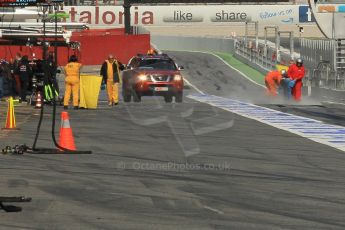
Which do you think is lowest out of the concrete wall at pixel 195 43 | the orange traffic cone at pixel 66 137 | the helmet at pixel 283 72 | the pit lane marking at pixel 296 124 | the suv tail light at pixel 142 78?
the concrete wall at pixel 195 43

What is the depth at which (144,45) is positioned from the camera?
62.0 metres

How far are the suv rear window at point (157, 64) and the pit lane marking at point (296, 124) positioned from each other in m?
2.91

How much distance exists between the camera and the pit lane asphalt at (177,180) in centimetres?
986

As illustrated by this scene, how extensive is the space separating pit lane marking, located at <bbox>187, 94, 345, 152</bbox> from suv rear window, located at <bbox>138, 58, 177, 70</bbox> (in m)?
2.91

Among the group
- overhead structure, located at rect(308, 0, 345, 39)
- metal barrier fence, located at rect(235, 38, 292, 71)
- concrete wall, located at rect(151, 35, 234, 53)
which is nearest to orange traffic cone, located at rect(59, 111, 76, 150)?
metal barrier fence, located at rect(235, 38, 292, 71)

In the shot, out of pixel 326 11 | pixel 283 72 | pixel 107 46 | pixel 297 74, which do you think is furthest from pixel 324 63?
pixel 107 46

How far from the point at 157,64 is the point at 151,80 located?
1323 millimetres

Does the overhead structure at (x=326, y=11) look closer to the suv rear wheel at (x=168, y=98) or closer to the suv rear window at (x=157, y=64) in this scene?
the suv rear window at (x=157, y=64)

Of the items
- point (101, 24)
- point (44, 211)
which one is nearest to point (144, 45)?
point (101, 24)

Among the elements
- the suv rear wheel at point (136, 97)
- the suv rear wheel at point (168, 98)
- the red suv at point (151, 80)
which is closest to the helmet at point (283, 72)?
the red suv at point (151, 80)

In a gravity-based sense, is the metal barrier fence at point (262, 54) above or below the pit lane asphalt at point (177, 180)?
below

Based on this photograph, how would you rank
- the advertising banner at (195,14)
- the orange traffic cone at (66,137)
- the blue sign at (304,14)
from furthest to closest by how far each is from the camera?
the blue sign at (304,14) < the advertising banner at (195,14) < the orange traffic cone at (66,137)

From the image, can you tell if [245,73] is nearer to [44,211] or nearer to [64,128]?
[64,128]

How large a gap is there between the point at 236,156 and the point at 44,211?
6810 mm
